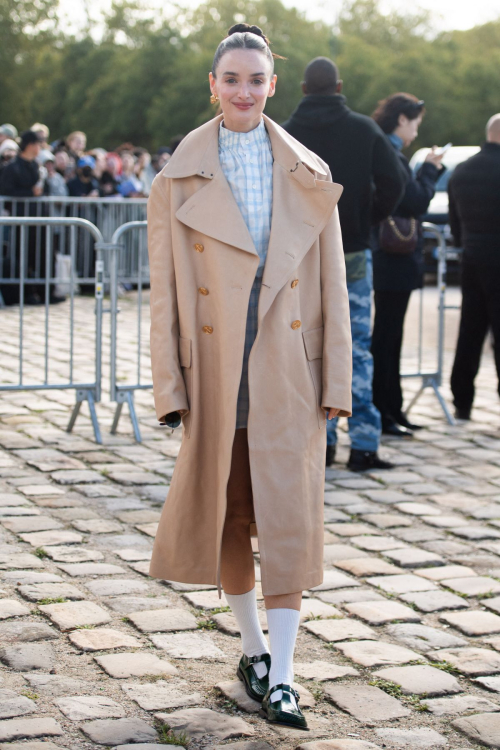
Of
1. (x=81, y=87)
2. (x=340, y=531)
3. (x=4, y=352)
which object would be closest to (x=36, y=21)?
(x=81, y=87)

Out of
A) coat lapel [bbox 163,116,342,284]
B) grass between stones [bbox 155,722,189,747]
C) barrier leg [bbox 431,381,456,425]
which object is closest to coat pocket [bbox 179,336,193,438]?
coat lapel [bbox 163,116,342,284]

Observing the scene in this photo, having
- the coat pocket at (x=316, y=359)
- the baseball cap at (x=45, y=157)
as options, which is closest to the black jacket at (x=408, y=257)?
the coat pocket at (x=316, y=359)

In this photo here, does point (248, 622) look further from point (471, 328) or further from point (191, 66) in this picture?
point (191, 66)

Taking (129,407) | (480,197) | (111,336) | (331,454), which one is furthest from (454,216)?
(129,407)

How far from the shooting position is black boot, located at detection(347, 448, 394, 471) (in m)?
6.61

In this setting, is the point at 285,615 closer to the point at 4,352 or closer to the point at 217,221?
the point at 217,221

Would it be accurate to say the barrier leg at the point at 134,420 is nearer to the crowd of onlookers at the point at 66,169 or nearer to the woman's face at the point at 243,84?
the woman's face at the point at 243,84

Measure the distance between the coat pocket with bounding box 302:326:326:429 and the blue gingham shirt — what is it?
25 cm

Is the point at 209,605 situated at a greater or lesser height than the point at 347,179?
lesser

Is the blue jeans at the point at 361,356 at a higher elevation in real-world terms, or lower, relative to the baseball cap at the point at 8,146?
lower

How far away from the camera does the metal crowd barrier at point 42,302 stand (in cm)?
728

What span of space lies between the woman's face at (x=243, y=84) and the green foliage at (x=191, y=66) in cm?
3919

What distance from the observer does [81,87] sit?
55.0m

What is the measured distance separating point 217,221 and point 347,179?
9.97 feet
